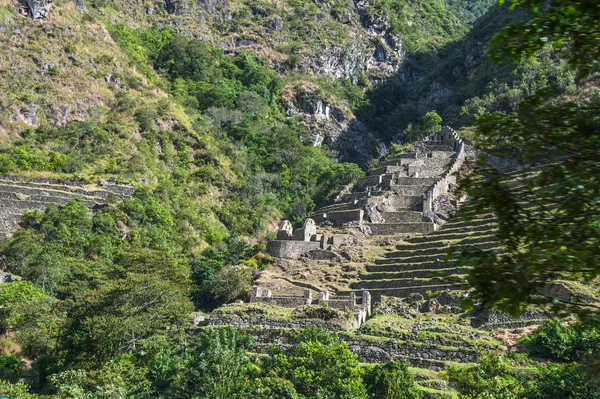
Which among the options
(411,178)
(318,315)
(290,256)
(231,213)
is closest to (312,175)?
(231,213)

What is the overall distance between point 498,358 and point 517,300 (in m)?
18.3

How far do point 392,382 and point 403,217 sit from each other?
80.8 ft

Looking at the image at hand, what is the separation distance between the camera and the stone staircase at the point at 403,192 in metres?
50.3

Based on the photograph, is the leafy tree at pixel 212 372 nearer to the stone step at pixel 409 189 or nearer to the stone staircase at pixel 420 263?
the stone staircase at pixel 420 263

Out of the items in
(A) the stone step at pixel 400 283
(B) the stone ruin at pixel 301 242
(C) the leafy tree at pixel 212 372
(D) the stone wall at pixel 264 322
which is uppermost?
(B) the stone ruin at pixel 301 242

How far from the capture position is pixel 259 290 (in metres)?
A: 39.7

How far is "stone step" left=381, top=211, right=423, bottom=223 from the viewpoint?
167ft

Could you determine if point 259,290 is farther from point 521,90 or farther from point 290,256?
point 521,90

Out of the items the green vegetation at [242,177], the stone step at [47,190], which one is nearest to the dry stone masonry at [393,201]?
the green vegetation at [242,177]

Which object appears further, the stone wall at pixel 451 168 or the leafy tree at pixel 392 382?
the stone wall at pixel 451 168

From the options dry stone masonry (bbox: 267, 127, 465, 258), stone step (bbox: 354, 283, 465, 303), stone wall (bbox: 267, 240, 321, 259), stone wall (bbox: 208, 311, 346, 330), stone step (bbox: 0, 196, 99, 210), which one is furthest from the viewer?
stone step (bbox: 0, 196, 99, 210)

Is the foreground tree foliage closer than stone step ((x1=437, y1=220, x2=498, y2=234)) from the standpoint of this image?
Yes

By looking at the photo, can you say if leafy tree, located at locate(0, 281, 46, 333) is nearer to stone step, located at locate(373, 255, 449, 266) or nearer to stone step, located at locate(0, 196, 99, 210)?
stone step, located at locate(0, 196, 99, 210)

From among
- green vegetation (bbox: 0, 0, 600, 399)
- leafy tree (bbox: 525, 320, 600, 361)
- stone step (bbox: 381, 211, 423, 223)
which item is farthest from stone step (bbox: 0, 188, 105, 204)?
leafy tree (bbox: 525, 320, 600, 361)
